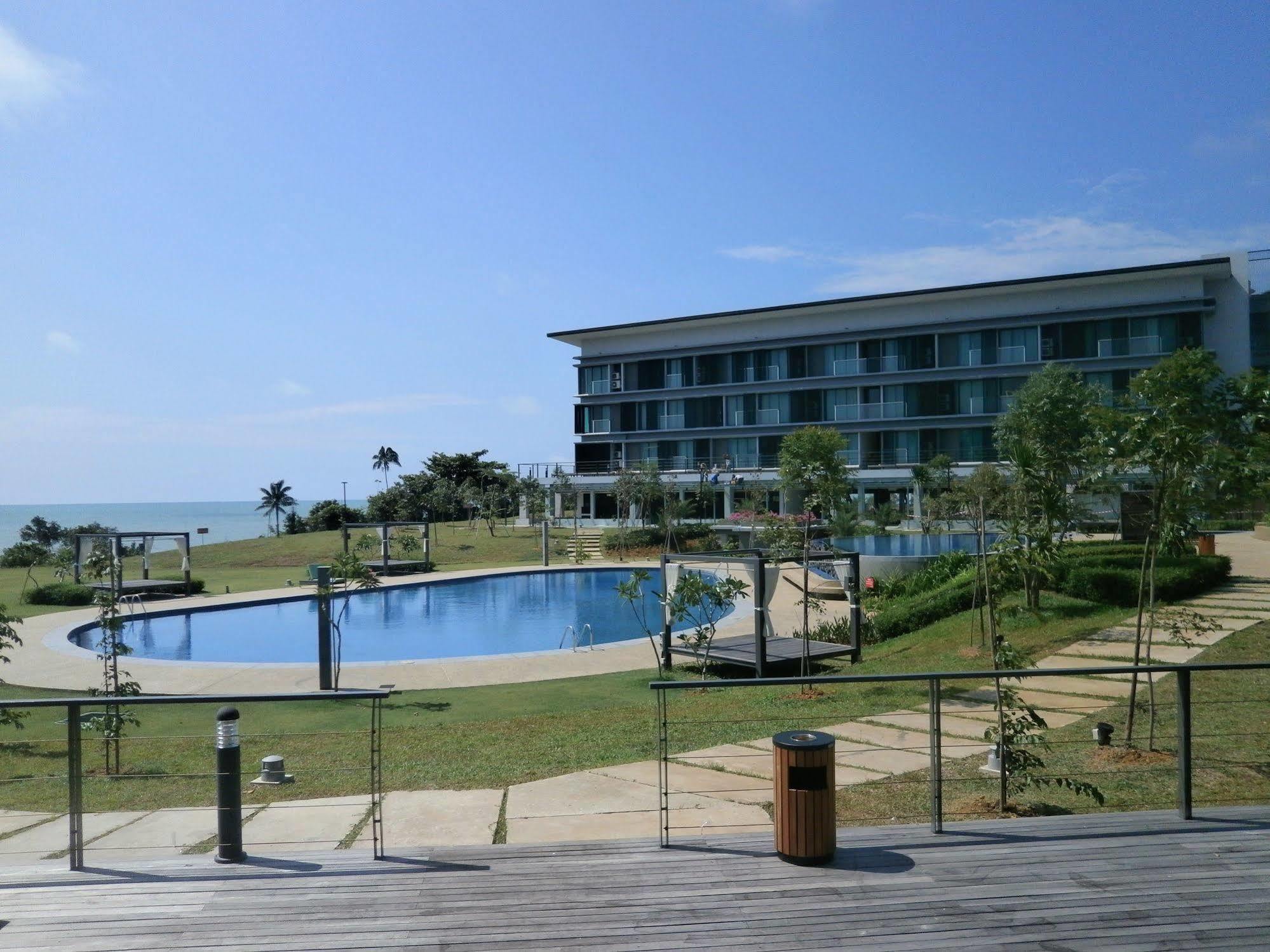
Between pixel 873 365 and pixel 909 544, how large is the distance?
27787 millimetres

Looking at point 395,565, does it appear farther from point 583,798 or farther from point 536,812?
point 536,812

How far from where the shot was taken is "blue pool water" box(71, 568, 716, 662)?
69.4 feet

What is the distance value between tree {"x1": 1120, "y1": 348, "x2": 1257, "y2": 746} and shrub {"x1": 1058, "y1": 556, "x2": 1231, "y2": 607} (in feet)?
24.1

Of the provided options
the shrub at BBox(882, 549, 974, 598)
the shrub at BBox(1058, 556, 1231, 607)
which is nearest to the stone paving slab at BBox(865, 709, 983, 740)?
the shrub at BBox(1058, 556, 1231, 607)

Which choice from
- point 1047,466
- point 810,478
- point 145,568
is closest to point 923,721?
point 1047,466

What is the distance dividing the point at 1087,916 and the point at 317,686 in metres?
12.8

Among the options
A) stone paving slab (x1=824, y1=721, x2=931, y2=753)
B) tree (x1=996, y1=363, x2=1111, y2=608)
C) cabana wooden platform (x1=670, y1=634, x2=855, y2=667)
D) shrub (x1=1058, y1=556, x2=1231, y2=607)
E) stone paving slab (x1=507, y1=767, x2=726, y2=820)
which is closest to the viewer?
stone paving slab (x1=507, y1=767, x2=726, y2=820)

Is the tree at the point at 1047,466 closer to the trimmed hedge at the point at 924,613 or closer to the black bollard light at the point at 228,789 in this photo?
the trimmed hedge at the point at 924,613

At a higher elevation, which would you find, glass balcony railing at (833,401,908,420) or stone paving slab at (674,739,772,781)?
glass balcony railing at (833,401,908,420)

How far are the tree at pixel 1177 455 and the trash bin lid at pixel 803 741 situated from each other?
418 centimetres

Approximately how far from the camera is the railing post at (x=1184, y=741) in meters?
6.39

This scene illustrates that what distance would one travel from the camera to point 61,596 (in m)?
27.5

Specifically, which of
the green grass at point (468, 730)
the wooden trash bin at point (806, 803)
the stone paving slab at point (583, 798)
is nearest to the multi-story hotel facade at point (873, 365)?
the green grass at point (468, 730)

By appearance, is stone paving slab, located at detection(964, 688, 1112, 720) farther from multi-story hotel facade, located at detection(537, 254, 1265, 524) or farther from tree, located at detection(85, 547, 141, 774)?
multi-story hotel facade, located at detection(537, 254, 1265, 524)
